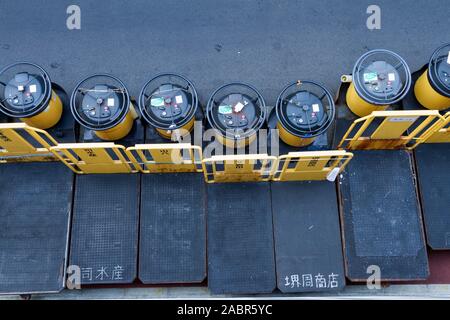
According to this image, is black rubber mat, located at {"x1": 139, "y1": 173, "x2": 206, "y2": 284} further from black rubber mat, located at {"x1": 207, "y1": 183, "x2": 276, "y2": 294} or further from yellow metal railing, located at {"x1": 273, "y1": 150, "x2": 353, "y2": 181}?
yellow metal railing, located at {"x1": 273, "y1": 150, "x2": 353, "y2": 181}

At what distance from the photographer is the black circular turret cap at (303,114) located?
9195 mm

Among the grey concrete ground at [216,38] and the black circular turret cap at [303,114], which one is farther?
the grey concrete ground at [216,38]

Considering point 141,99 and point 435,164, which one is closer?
point 141,99

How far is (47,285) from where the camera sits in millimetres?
9070

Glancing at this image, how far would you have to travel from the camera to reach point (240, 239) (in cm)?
935

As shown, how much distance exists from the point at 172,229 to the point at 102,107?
3070 millimetres

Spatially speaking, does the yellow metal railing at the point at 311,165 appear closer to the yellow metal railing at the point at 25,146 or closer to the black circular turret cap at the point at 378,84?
the black circular turret cap at the point at 378,84

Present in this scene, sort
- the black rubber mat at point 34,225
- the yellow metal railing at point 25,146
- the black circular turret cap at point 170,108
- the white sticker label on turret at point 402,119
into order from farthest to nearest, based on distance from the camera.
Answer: the black circular turret cap at point 170,108 → the black rubber mat at point 34,225 → the yellow metal railing at point 25,146 → the white sticker label on turret at point 402,119

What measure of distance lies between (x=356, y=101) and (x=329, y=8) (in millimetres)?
3335

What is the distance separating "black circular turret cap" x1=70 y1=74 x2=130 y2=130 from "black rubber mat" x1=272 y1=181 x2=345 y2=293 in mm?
3809

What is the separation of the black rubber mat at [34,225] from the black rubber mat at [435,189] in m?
7.96

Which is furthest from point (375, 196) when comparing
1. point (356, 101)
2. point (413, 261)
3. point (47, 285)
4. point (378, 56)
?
point (47, 285)

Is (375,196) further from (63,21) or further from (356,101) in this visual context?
(63,21)

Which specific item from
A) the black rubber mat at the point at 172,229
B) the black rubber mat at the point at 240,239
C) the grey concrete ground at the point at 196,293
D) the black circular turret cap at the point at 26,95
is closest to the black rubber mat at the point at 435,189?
the grey concrete ground at the point at 196,293
